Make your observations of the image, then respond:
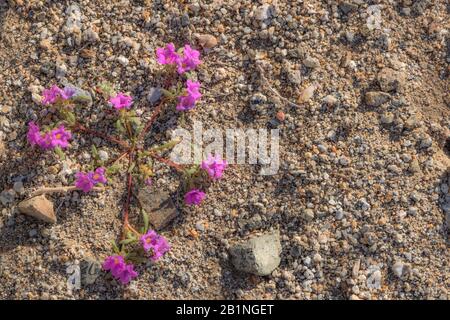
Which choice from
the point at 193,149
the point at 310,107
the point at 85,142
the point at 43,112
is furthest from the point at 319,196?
the point at 43,112

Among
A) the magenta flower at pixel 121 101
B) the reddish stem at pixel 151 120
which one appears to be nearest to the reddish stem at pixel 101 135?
the reddish stem at pixel 151 120

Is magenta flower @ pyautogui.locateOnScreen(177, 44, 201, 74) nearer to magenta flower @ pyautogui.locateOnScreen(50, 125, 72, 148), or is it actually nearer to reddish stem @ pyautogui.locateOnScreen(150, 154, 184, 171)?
reddish stem @ pyautogui.locateOnScreen(150, 154, 184, 171)

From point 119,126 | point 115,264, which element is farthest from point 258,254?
point 119,126

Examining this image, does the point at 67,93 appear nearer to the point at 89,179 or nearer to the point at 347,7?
the point at 89,179

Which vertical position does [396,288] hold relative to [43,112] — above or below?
below

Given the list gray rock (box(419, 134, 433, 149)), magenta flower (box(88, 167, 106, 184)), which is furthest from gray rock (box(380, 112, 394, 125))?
magenta flower (box(88, 167, 106, 184))

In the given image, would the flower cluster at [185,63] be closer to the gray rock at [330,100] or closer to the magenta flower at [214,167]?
the magenta flower at [214,167]

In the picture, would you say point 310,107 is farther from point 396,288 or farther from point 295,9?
point 396,288
